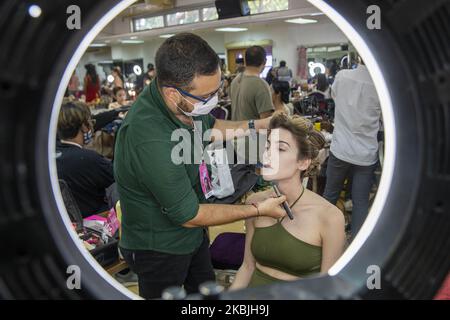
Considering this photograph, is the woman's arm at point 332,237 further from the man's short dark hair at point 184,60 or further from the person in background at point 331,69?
the person in background at point 331,69

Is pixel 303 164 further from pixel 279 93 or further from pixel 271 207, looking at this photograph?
pixel 279 93

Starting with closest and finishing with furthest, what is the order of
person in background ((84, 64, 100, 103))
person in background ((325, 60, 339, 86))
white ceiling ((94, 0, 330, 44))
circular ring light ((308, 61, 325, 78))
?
white ceiling ((94, 0, 330, 44)) < person in background ((325, 60, 339, 86)) < person in background ((84, 64, 100, 103)) < circular ring light ((308, 61, 325, 78))

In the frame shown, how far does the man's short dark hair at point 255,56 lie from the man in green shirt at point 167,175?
1.81 metres

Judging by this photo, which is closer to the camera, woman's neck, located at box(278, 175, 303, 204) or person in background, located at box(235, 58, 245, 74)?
woman's neck, located at box(278, 175, 303, 204)

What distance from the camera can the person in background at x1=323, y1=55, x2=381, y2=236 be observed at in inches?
91.6

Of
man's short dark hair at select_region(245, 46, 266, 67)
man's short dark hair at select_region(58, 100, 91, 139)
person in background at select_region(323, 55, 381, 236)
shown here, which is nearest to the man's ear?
person in background at select_region(323, 55, 381, 236)

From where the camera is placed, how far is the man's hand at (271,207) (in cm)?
135

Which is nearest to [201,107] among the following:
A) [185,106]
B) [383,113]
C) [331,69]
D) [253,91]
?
[185,106]

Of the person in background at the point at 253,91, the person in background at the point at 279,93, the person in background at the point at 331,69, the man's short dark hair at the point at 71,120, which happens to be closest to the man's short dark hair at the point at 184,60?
the man's short dark hair at the point at 71,120

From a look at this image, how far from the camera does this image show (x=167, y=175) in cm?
117

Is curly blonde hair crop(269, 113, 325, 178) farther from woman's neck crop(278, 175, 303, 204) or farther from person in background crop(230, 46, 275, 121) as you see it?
person in background crop(230, 46, 275, 121)

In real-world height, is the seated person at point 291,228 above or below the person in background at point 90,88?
below

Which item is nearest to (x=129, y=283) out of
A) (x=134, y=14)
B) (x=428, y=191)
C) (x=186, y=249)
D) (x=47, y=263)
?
(x=186, y=249)

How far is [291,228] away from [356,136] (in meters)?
1.12
